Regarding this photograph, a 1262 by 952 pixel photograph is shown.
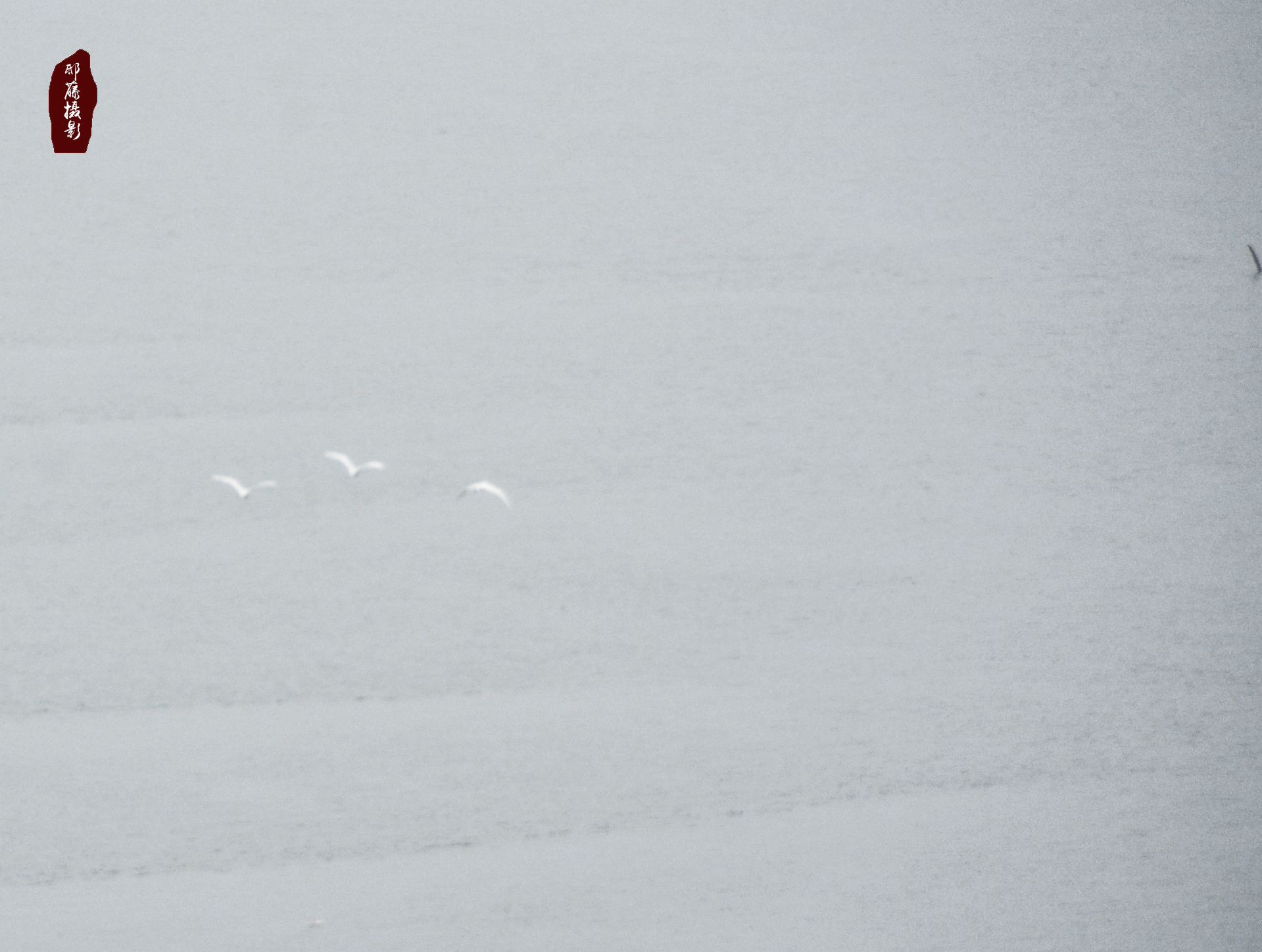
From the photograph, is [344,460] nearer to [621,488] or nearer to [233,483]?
[233,483]

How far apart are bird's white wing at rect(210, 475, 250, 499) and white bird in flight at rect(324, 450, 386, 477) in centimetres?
5

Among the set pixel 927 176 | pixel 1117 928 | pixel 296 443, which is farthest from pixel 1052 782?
pixel 296 443

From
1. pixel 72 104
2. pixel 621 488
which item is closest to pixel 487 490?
pixel 621 488

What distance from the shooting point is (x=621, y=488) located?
0.61m

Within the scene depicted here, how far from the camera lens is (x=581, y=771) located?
583mm

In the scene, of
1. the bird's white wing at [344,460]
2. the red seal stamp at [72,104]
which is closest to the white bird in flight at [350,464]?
the bird's white wing at [344,460]

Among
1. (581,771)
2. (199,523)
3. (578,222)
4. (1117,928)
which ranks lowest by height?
(1117,928)

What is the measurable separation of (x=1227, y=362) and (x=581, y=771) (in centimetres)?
52

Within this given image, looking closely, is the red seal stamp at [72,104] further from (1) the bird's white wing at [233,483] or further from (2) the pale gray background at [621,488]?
(1) the bird's white wing at [233,483]

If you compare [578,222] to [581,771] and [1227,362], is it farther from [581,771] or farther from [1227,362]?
[1227,362]

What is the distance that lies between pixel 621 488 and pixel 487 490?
86mm

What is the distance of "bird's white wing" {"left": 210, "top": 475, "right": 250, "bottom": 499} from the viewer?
591mm

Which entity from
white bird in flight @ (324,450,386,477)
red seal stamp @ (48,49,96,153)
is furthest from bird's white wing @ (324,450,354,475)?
red seal stamp @ (48,49,96,153)

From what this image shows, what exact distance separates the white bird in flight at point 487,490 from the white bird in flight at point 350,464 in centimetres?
5
